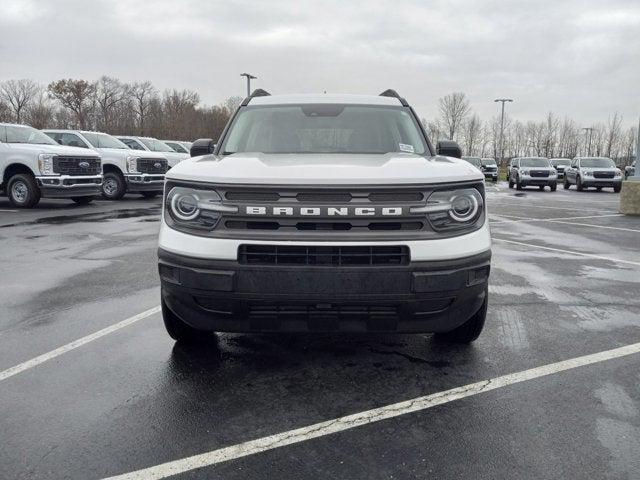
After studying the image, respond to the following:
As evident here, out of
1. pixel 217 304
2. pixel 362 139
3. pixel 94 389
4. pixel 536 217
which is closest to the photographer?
pixel 217 304

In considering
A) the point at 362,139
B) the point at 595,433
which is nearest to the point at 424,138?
the point at 362,139

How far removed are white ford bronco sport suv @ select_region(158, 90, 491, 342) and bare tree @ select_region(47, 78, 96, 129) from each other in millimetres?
95719

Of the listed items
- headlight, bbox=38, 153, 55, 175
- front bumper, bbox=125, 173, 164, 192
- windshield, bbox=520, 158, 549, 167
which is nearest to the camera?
headlight, bbox=38, 153, 55, 175

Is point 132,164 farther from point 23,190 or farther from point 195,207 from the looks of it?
point 195,207

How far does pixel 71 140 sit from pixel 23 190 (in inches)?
138

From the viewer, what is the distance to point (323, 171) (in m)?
3.02

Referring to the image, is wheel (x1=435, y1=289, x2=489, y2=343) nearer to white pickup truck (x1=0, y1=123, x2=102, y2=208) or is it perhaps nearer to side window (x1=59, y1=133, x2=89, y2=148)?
white pickup truck (x1=0, y1=123, x2=102, y2=208)

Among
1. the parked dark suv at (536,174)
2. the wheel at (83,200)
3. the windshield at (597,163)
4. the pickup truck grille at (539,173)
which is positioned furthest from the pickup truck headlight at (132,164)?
the windshield at (597,163)

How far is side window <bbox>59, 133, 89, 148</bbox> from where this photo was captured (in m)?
16.7

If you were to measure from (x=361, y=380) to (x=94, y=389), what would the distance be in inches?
63.4

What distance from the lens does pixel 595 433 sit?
106 inches

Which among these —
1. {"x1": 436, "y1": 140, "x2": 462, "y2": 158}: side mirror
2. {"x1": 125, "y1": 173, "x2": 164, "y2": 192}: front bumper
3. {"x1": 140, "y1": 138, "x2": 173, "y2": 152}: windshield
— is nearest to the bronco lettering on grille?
{"x1": 436, "y1": 140, "x2": 462, "y2": 158}: side mirror

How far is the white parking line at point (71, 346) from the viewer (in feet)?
11.4

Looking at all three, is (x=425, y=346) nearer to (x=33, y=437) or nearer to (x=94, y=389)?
(x=94, y=389)
